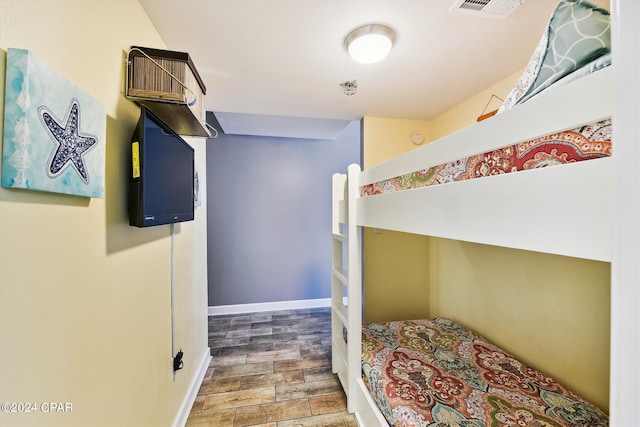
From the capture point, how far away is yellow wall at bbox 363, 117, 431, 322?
264 centimetres

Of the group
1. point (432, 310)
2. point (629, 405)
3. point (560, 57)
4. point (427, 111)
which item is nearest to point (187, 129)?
point (560, 57)

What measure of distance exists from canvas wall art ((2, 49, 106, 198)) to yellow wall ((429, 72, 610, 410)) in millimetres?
2363

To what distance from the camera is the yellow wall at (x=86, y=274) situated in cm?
62

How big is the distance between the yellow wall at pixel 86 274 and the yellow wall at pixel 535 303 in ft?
7.57

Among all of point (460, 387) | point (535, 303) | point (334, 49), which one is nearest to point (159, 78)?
point (334, 49)

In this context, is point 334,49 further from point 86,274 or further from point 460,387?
point 460,387

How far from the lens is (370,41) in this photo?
4.69ft

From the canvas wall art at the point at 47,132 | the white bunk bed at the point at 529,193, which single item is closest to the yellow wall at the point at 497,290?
the white bunk bed at the point at 529,193

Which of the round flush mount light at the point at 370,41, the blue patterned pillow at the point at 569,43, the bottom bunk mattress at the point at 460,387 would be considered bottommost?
the bottom bunk mattress at the point at 460,387

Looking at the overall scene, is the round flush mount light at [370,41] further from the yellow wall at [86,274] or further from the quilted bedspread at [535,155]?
the yellow wall at [86,274]

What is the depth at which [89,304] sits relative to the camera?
0.87m

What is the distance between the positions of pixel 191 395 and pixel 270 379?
1.95 ft

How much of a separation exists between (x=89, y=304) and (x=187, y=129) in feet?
3.57

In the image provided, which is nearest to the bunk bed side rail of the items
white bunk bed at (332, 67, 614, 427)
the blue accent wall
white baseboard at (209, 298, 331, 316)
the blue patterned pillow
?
white bunk bed at (332, 67, 614, 427)
